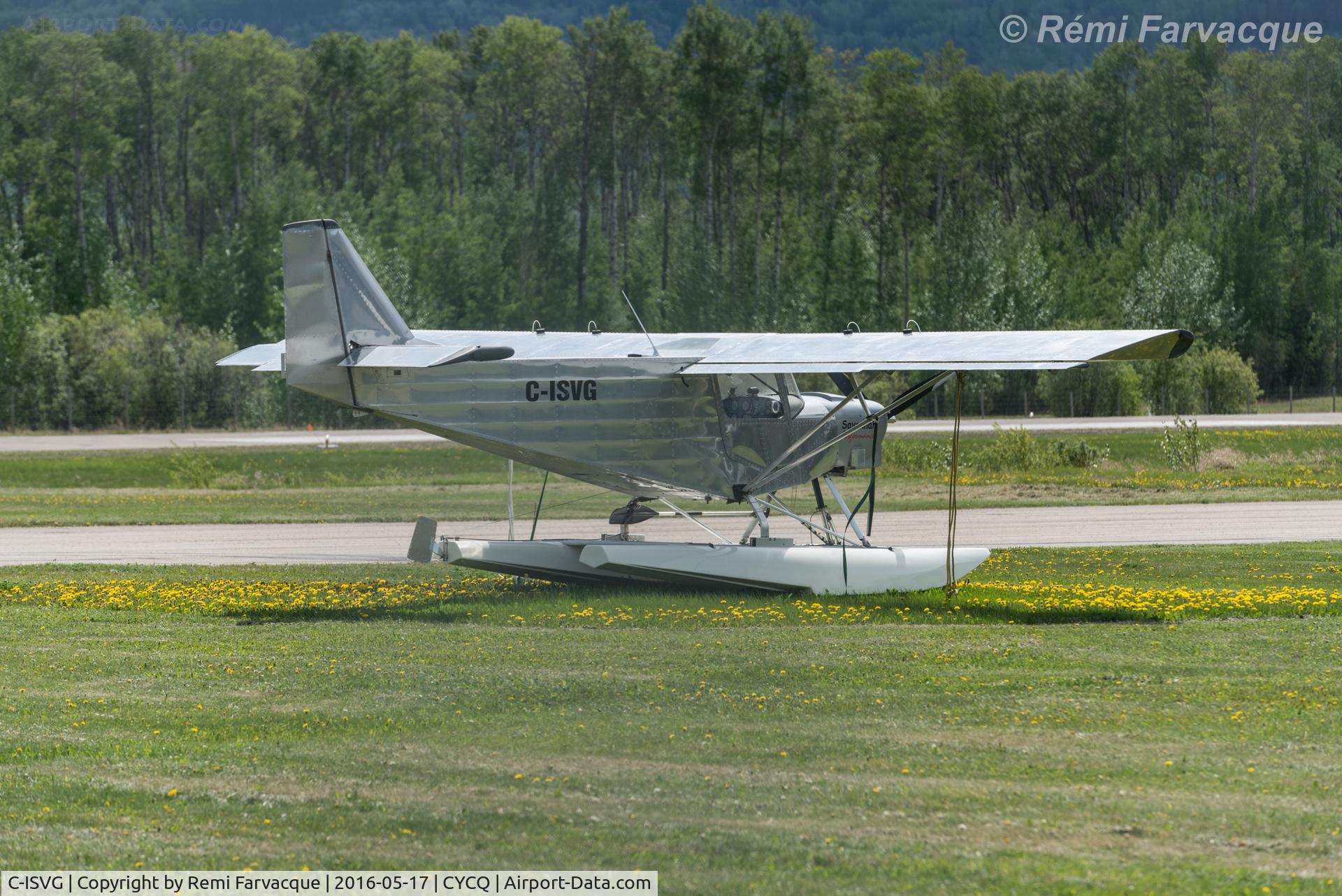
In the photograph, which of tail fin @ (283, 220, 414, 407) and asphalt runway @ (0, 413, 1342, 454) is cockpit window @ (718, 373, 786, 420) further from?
asphalt runway @ (0, 413, 1342, 454)

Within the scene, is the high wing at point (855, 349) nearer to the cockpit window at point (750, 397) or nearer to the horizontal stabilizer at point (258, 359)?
the cockpit window at point (750, 397)

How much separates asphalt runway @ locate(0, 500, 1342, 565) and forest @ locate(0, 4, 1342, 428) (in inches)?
1257

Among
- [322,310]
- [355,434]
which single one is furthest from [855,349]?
[355,434]

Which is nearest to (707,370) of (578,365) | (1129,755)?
(578,365)

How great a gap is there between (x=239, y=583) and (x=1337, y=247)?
268ft

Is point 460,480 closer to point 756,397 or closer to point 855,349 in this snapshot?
point 756,397

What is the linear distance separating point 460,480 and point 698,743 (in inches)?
1065

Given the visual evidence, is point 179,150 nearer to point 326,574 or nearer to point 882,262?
point 882,262

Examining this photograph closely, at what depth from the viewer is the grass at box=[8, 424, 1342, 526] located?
2969cm

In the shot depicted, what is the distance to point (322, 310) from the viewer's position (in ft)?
56.0

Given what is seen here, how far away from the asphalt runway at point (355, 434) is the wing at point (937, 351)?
28.6m

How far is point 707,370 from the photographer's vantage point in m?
17.0

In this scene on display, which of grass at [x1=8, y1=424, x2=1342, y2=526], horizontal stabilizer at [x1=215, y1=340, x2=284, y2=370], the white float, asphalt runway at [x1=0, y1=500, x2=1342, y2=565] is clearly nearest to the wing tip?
the white float

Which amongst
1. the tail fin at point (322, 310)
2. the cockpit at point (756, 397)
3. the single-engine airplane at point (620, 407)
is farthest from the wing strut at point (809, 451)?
the tail fin at point (322, 310)
